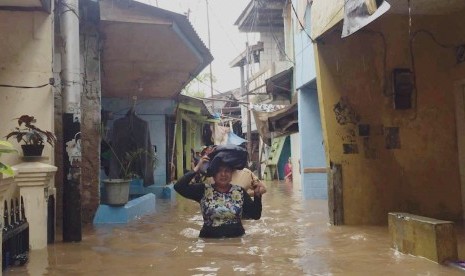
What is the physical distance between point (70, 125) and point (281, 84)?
10.9 metres

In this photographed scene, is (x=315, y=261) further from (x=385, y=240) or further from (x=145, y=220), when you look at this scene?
(x=145, y=220)

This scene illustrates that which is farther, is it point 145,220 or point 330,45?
point 145,220

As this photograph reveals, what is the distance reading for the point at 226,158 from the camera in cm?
582

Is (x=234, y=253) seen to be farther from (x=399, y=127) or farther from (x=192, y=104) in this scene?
(x=192, y=104)

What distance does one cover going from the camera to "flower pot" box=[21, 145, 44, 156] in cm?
575

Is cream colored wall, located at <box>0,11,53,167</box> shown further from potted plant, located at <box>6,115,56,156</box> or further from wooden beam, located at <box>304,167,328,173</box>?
wooden beam, located at <box>304,167,328,173</box>

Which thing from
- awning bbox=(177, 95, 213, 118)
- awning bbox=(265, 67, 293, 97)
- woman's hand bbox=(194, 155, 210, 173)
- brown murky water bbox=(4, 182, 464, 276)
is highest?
awning bbox=(265, 67, 293, 97)

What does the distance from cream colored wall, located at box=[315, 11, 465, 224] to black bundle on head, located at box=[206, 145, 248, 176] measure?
2.49 meters

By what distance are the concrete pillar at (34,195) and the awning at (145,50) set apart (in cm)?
316

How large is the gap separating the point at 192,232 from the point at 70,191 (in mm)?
2139

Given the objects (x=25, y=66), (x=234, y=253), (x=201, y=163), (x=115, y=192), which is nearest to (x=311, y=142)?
(x=115, y=192)

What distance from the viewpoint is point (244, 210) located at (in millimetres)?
6164

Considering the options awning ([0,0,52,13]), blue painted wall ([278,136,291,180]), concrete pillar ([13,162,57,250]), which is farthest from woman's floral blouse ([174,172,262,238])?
blue painted wall ([278,136,291,180])

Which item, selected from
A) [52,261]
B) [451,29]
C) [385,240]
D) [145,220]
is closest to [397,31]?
[451,29]
